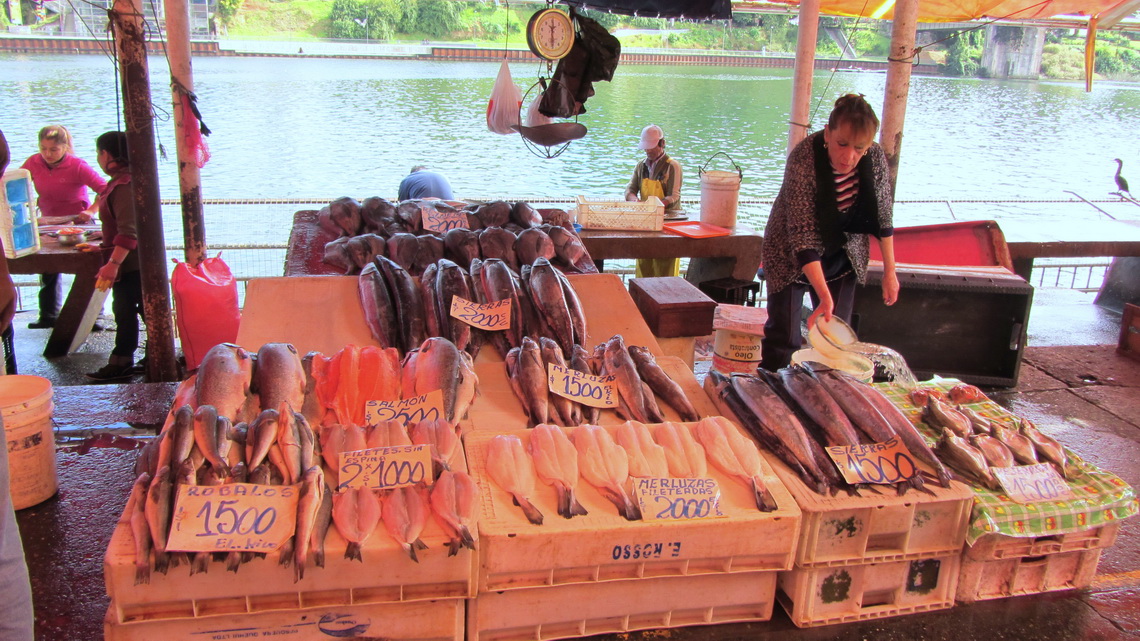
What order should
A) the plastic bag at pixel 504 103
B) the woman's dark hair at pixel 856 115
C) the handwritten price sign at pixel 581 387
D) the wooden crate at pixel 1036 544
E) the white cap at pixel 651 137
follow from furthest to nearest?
1. the white cap at pixel 651 137
2. the plastic bag at pixel 504 103
3. the woman's dark hair at pixel 856 115
4. the handwritten price sign at pixel 581 387
5. the wooden crate at pixel 1036 544

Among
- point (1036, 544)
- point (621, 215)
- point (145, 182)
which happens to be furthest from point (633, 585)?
point (621, 215)

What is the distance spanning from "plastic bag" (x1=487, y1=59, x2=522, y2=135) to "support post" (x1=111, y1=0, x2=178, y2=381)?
3248 mm

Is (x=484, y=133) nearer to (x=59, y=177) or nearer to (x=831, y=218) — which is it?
(x=59, y=177)

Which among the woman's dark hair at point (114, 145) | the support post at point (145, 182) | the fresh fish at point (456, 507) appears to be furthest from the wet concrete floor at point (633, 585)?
the woman's dark hair at point (114, 145)

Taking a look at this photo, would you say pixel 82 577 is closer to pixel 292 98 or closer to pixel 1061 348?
pixel 1061 348

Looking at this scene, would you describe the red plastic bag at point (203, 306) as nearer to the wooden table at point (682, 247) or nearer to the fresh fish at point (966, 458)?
the wooden table at point (682, 247)

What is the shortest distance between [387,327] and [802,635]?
1911 mm

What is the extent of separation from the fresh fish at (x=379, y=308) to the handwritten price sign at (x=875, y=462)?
1.75 metres

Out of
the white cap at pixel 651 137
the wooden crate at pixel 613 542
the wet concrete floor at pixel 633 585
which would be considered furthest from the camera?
the white cap at pixel 651 137

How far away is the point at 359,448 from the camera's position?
2139mm

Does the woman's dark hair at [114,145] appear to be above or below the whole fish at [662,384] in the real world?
above

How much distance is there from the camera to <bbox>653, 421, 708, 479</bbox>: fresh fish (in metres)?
2.20

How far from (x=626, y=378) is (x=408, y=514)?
3.39 ft

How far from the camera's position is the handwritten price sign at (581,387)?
2.62 meters
